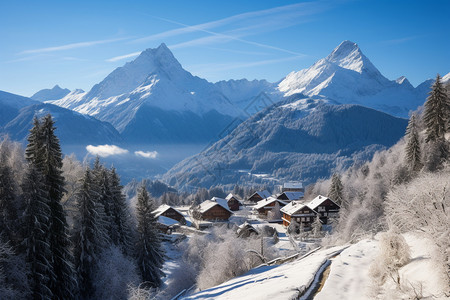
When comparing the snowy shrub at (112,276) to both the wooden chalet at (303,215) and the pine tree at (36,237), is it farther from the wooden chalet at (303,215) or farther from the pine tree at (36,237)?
the wooden chalet at (303,215)

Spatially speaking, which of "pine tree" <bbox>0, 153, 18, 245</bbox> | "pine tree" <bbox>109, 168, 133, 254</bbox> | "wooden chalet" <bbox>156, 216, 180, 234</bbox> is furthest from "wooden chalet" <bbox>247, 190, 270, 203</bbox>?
"pine tree" <bbox>0, 153, 18, 245</bbox>

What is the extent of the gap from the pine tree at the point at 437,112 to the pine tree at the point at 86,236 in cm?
4666

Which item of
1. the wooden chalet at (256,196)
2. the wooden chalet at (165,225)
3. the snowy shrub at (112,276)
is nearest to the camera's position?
the snowy shrub at (112,276)

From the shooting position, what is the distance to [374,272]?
1622cm

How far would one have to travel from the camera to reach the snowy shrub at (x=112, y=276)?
31.5 meters

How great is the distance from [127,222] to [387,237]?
32.2 meters

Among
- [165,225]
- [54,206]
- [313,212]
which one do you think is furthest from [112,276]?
[313,212]

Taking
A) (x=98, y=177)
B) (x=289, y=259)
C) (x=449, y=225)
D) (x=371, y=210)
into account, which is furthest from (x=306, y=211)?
(x=449, y=225)

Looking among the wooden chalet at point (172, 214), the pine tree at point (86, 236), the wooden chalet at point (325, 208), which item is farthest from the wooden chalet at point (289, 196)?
the pine tree at point (86, 236)

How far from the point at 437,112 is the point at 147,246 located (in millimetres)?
44559

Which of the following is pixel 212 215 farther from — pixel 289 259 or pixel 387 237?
pixel 387 237

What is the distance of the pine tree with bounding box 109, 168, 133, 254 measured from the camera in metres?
38.5

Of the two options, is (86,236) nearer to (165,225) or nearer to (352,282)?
(352,282)

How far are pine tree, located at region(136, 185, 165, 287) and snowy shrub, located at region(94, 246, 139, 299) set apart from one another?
16.7 feet
